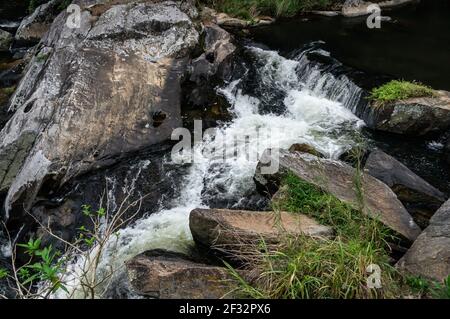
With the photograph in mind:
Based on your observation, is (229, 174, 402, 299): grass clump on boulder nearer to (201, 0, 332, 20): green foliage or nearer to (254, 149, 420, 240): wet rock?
(254, 149, 420, 240): wet rock

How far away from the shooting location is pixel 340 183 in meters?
5.55

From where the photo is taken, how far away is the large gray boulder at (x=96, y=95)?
6512mm

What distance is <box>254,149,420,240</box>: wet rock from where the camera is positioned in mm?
5020

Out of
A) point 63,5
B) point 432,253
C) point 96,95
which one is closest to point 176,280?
point 432,253

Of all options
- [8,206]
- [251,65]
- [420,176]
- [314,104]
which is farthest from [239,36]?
[8,206]

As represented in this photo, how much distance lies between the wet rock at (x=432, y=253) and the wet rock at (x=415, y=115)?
130 inches

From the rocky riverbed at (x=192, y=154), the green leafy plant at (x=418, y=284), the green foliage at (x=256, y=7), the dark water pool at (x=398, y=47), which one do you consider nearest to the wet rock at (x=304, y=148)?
the rocky riverbed at (x=192, y=154)

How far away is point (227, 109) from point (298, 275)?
210 inches

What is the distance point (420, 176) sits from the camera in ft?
21.9

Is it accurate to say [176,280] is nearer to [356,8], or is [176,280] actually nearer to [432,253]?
[432,253]

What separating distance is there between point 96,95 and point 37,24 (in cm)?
650

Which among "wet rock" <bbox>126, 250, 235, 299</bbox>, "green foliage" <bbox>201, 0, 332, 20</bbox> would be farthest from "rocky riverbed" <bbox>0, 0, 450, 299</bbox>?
"green foliage" <bbox>201, 0, 332, 20</bbox>

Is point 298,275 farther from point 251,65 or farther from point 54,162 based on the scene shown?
point 251,65
